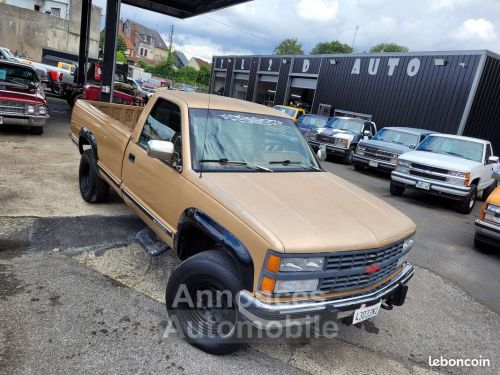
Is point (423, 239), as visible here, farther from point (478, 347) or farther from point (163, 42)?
point (163, 42)

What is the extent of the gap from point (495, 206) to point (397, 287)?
3654mm

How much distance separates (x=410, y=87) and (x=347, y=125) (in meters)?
5.23

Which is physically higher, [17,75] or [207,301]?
[17,75]

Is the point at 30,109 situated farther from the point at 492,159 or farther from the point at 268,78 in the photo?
the point at 268,78

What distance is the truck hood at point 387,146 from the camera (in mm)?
12070

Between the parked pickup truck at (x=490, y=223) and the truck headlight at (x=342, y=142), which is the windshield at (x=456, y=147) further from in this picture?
the truck headlight at (x=342, y=142)

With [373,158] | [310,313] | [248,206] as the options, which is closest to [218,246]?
[248,206]

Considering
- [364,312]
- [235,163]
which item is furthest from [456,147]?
[364,312]

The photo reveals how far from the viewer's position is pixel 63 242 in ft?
14.4

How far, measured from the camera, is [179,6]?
1573cm

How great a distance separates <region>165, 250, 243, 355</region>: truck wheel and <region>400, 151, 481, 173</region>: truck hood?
763cm

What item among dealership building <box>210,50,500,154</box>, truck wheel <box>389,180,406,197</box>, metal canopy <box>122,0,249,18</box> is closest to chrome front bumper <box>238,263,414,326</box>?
truck wheel <box>389,180,406,197</box>

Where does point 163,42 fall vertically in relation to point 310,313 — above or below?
above

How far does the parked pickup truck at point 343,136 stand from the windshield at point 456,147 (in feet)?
13.0
